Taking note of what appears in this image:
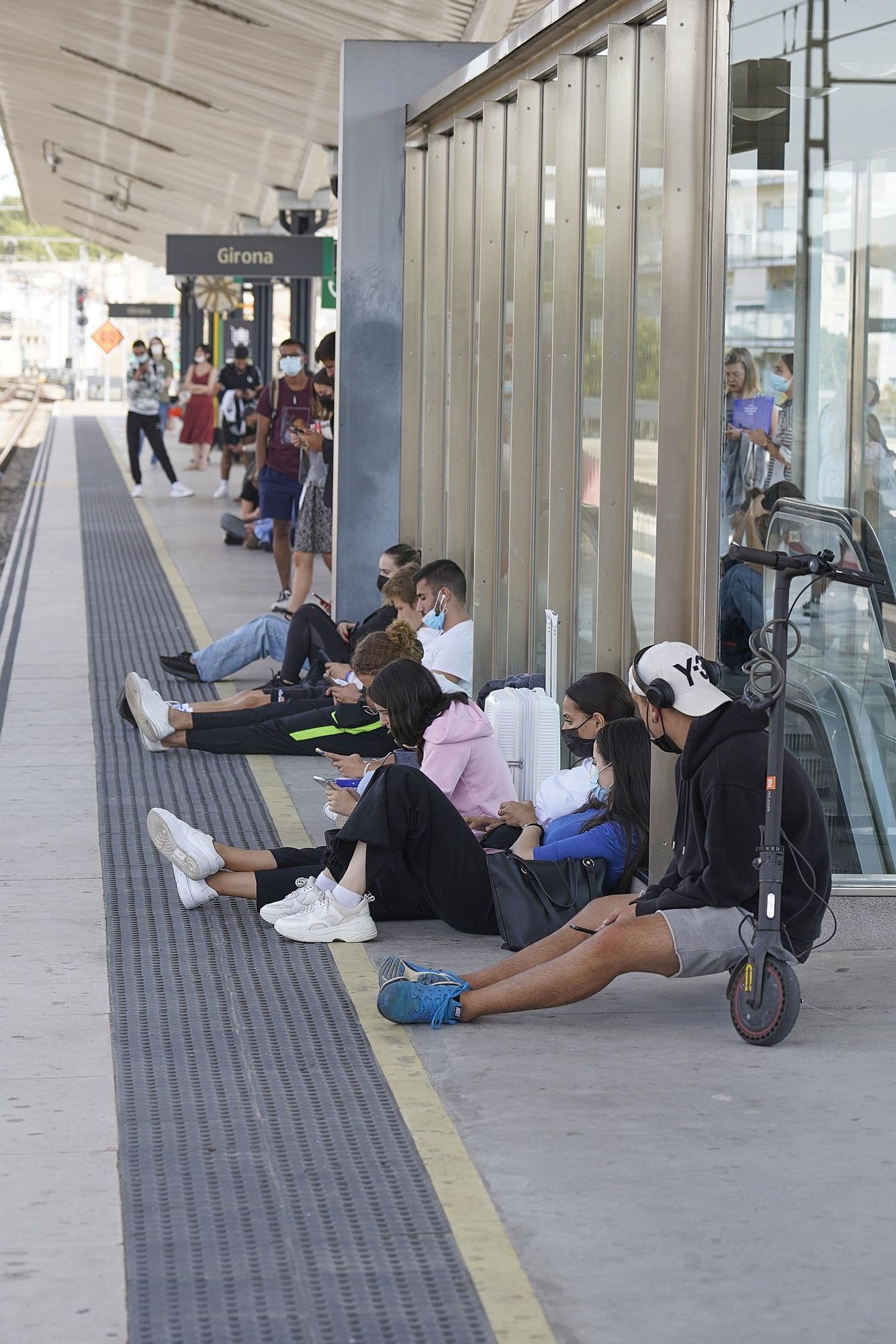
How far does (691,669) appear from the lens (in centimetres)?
503

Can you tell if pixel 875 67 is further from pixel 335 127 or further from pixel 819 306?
pixel 335 127

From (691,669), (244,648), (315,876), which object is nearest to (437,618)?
(244,648)

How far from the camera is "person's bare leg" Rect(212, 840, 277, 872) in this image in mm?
6336

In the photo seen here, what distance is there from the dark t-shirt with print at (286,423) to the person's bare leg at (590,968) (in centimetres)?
862

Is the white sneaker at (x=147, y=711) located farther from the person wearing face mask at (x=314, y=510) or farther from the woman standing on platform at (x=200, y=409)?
the woman standing on platform at (x=200, y=409)

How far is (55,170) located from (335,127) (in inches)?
603

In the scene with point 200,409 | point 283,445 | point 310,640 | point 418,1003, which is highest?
point 200,409

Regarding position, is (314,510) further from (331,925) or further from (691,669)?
(691,669)

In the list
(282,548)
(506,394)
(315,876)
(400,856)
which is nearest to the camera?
(400,856)

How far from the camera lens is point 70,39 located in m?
17.7

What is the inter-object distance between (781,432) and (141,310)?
36.9 meters

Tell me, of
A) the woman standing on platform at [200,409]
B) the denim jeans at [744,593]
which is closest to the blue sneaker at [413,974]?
the denim jeans at [744,593]

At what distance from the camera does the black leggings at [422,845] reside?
5.62 m

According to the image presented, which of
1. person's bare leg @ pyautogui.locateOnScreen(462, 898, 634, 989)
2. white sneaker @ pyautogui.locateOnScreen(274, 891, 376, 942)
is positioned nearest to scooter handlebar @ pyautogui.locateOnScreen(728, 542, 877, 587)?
person's bare leg @ pyautogui.locateOnScreen(462, 898, 634, 989)
